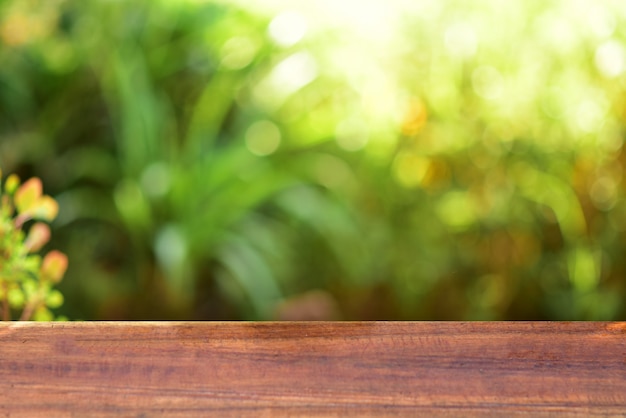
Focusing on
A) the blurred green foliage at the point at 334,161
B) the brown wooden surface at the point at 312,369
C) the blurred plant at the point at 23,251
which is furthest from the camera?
the blurred green foliage at the point at 334,161

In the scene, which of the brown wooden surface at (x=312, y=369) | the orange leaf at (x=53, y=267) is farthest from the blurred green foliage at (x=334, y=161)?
the brown wooden surface at (x=312, y=369)

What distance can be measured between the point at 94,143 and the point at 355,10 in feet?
2.62

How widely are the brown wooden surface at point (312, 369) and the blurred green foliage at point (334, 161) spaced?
1269mm

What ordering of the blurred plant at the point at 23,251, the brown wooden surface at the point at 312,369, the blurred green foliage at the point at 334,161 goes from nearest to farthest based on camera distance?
1. the brown wooden surface at the point at 312,369
2. the blurred plant at the point at 23,251
3. the blurred green foliage at the point at 334,161

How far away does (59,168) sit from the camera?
6.28 ft

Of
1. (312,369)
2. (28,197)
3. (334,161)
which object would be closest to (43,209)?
(28,197)

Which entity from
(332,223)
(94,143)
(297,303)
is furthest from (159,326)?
(94,143)

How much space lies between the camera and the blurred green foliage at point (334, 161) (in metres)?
1.75

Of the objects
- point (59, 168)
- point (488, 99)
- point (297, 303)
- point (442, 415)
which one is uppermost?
point (442, 415)

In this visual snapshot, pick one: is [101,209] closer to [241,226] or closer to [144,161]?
[144,161]

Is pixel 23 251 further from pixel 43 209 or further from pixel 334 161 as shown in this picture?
pixel 334 161

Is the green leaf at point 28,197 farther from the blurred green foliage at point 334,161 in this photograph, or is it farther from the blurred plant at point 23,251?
the blurred green foliage at point 334,161

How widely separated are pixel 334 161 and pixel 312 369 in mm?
1559

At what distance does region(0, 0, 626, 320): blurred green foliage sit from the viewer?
175 centimetres
